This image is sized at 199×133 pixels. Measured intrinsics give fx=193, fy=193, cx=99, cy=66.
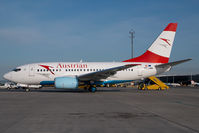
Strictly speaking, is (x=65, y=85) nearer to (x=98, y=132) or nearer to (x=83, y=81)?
(x=83, y=81)

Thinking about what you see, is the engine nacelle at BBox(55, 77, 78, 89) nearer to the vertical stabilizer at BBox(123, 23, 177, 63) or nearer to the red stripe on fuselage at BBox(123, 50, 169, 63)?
the red stripe on fuselage at BBox(123, 50, 169, 63)

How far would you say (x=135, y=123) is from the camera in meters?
5.94

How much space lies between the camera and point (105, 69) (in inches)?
883

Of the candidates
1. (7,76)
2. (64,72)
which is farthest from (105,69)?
(7,76)

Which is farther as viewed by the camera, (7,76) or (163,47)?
(163,47)

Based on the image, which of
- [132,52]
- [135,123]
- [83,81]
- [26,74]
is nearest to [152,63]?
[83,81]

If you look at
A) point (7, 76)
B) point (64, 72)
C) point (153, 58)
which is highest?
point (153, 58)

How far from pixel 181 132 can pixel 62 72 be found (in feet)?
60.4

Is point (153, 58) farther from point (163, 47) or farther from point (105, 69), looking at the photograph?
point (105, 69)

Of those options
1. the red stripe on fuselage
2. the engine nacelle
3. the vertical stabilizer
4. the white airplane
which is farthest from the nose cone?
the vertical stabilizer

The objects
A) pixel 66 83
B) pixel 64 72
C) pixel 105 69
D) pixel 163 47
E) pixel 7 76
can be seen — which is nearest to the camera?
pixel 66 83

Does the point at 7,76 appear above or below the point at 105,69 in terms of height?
below

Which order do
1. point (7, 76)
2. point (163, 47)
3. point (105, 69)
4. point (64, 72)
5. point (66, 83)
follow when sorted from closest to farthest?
point (66, 83), point (64, 72), point (105, 69), point (7, 76), point (163, 47)

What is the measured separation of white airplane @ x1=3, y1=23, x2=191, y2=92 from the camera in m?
22.1
